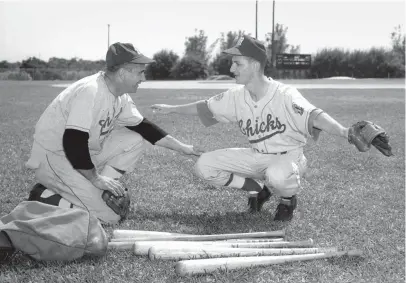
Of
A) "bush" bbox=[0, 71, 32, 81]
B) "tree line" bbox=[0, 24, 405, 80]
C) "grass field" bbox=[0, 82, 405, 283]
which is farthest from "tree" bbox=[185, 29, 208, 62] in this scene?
"grass field" bbox=[0, 82, 405, 283]

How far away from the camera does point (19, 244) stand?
3.59 metres

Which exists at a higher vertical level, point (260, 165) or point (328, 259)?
point (260, 165)

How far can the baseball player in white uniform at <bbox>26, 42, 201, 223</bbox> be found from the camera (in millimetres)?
4395

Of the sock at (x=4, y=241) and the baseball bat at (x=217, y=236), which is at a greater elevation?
the sock at (x=4, y=241)

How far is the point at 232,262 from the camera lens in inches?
140

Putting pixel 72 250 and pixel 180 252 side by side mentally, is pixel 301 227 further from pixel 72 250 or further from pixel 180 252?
pixel 72 250

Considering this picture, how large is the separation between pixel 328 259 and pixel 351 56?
54.9 m

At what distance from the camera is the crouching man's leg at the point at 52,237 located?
3592mm

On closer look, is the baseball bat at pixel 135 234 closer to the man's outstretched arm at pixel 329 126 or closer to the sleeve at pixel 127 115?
the sleeve at pixel 127 115

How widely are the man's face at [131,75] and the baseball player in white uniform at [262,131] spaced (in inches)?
35.5

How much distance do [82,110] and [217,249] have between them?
66.0 inches

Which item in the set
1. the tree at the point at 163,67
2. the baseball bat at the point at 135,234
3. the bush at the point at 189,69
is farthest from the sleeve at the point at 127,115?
the tree at the point at 163,67

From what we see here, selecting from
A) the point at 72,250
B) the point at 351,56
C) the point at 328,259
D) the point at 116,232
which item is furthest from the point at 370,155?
the point at 351,56

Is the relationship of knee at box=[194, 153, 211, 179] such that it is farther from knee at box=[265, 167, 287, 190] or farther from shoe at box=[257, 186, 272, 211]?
knee at box=[265, 167, 287, 190]
